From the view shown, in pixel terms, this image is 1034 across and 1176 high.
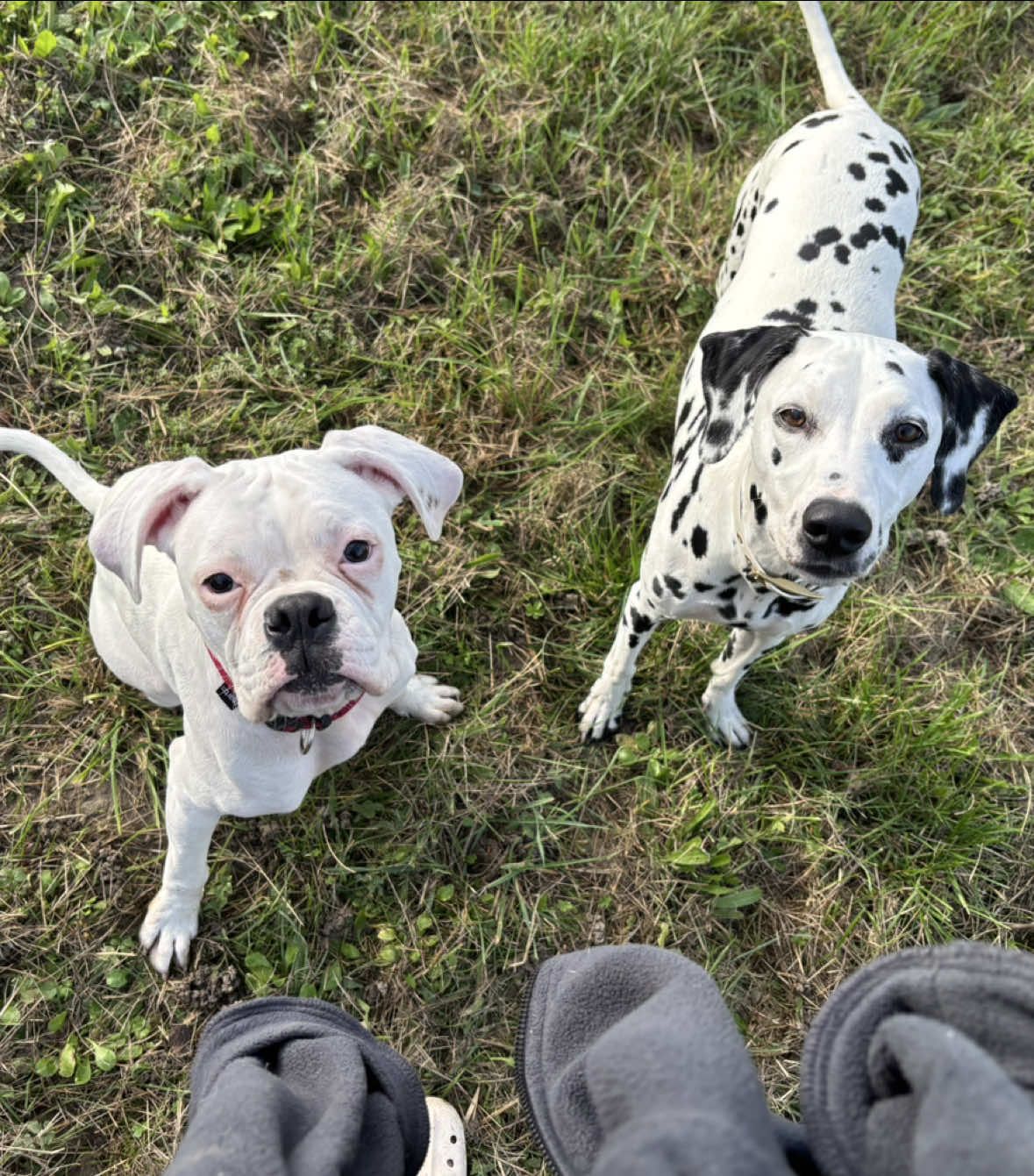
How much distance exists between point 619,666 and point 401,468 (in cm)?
150

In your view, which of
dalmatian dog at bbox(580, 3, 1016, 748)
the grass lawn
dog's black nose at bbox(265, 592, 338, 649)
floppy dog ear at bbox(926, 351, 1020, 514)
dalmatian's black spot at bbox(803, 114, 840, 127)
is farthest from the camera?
dalmatian's black spot at bbox(803, 114, 840, 127)

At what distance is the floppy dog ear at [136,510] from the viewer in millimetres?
2404

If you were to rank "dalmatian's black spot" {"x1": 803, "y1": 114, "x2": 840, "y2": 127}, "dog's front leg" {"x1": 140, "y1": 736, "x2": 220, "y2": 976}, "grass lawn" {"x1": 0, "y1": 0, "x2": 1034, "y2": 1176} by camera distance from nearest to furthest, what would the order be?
"dog's front leg" {"x1": 140, "y1": 736, "x2": 220, "y2": 976}, "grass lawn" {"x1": 0, "y1": 0, "x2": 1034, "y2": 1176}, "dalmatian's black spot" {"x1": 803, "y1": 114, "x2": 840, "y2": 127}

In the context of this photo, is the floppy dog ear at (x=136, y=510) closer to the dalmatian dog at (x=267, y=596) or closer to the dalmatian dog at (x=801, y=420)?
the dalmatian dog at (x=267, y=596)

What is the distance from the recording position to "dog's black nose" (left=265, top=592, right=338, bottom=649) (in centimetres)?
228

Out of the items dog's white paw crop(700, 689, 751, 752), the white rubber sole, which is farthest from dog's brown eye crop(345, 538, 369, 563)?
the white rubber sole

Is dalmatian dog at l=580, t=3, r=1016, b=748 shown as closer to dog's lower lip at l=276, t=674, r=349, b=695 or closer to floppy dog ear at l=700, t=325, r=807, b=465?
floppy dog ear at l=700, t=325, r=807, b=465

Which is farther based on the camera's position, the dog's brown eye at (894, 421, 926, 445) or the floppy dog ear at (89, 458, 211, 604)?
the dog's brown eye at (894, 421, 926, 445)

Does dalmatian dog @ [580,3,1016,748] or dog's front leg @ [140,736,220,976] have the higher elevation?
dalmatian dog @ [580,3,1016,748]

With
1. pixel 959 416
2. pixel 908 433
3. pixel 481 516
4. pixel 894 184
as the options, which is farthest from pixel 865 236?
pixel 481 516

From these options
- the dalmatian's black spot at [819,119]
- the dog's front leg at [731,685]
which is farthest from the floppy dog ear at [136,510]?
the dalmatian's black spot at [819,119]

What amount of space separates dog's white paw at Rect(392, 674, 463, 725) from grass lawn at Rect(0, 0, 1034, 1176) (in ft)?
0.26

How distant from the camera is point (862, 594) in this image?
4.19 metres

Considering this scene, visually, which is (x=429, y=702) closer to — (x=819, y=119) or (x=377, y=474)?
(x=377, y=474)
